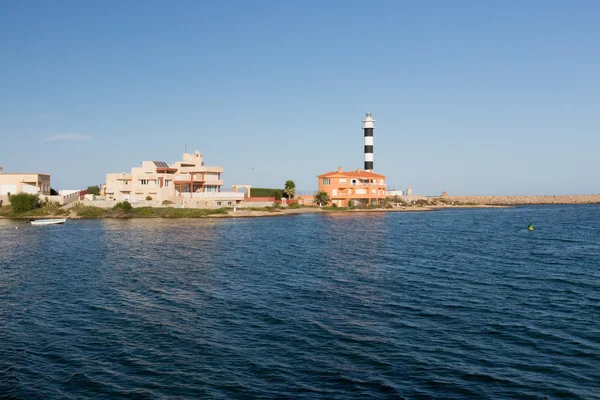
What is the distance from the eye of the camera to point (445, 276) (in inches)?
1372

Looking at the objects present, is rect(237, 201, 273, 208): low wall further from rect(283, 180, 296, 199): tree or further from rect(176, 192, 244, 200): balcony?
rect(283, 180, 296, 199): tree

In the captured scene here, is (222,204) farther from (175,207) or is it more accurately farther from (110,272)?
(110,272)

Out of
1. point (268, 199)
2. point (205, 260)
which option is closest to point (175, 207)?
point (268, 199)

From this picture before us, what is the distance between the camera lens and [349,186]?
4934 inches

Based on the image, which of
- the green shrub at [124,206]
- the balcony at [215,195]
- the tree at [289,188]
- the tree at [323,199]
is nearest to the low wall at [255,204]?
the balcony at [215,195]

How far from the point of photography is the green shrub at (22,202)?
9569 cm

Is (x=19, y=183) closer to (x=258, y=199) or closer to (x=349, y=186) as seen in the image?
(x=258, y=199)

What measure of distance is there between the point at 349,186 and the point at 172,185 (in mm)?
44449

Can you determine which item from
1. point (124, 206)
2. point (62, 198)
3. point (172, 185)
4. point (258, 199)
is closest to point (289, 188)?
point (258, 199)

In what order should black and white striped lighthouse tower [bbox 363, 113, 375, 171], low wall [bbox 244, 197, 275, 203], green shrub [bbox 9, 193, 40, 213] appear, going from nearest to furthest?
green shrub [bbox 9, 193, 40, 213], low wall [bbox 244, 197, 275, 203], black and white striped lighthouse tower [bbox 363, 113, 375, 171]

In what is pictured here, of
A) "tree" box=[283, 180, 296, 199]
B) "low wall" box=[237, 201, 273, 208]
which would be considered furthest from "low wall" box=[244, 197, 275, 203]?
"tree" box=[283, 180, 296, 199]

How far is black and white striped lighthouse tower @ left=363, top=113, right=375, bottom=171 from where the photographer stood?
5261 inches

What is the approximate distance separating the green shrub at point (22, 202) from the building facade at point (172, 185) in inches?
551

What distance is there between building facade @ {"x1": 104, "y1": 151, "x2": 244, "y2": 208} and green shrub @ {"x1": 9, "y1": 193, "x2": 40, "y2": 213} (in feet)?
45.9
